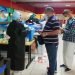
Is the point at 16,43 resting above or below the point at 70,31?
below

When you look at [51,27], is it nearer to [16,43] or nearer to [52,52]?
[52,52]

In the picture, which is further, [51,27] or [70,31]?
[70,31]

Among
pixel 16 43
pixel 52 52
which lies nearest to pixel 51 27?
pixel 52 52

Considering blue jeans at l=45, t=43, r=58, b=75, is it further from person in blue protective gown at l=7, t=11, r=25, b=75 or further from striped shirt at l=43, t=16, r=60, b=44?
person in blue protective gown at l=7, t=11, r=25, b=75

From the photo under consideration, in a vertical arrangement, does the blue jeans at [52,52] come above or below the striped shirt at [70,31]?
below

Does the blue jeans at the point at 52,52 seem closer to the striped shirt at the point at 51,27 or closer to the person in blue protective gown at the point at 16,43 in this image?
the striped shirt at the point at 51,27

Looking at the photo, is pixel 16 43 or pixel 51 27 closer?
pixel 51 27

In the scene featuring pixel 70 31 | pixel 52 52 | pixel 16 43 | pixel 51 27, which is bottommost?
pixel 52 52

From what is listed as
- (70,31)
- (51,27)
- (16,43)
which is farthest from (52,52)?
(16,43)

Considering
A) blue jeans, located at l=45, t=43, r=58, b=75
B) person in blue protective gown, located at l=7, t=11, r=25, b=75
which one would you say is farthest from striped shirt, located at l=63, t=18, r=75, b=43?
person in blue protective gown, located at l=7, t=11, r=25, b=75

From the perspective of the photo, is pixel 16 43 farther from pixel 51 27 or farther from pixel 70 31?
pixel 70 31

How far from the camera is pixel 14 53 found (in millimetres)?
4441

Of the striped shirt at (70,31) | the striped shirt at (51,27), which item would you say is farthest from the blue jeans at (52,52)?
the striped shirt at (70,31)

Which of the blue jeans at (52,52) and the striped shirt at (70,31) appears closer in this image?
the blue jeans at (52,52)
